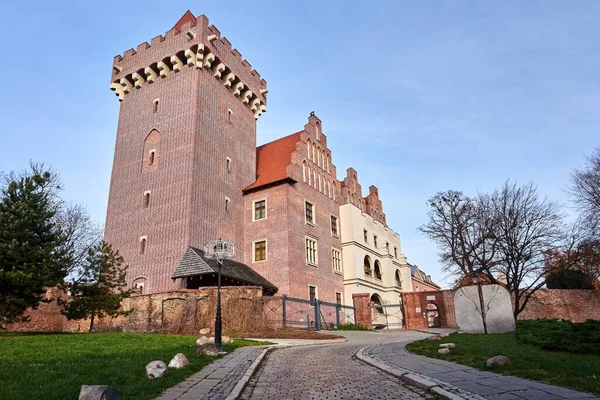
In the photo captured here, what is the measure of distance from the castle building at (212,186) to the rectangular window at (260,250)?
0.25 feet

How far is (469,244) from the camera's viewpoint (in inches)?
1287

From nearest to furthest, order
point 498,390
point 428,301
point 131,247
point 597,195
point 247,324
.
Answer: point 498,390
point 247,324
point 597,195
point 131,247
point 428,301

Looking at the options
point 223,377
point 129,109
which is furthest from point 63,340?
point 129,109

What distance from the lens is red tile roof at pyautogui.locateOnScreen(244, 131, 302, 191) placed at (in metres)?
32.5

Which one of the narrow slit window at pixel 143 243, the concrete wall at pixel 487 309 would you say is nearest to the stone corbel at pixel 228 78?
the narrow slit window at pixel 143 243

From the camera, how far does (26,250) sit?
707 inches

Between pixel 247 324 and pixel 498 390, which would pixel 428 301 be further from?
pixel 498 390

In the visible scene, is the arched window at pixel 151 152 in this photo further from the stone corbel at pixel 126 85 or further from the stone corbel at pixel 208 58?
the stone corbel at pixel 208 58

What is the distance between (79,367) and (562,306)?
34.4m

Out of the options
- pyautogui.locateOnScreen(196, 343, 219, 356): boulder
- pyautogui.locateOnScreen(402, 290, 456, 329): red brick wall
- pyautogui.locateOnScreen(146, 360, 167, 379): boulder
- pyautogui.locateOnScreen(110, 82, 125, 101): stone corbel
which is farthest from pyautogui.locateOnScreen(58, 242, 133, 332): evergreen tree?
pyautogui.locateOnScreen(402, 290, 456, 329): red brick wall

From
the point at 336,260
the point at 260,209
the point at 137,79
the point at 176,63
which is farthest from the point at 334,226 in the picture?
→ the point at 137,79

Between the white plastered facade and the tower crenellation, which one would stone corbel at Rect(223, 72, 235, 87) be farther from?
the white plastered facade

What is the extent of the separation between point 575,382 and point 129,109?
32.1 metres

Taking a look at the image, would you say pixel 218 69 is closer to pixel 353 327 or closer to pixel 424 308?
pixel 353 327
